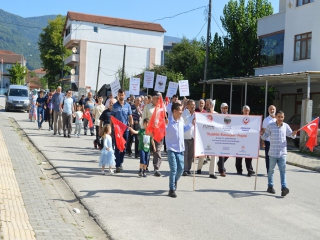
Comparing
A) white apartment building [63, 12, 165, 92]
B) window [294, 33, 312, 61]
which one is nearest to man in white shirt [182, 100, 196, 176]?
window [294, 33, 312, 61]

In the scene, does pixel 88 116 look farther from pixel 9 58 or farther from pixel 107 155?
pixel 9 58

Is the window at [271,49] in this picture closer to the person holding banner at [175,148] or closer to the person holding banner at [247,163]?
the person holding banner at [247,163]

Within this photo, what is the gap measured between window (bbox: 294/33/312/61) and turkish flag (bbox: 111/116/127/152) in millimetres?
18934

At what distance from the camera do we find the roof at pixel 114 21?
71.9m

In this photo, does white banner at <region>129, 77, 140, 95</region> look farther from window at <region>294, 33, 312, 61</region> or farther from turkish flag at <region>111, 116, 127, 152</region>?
turkish flag at <region>111, 116, 127, 152</region>

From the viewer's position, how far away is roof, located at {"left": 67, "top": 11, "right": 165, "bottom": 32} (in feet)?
Result: 236

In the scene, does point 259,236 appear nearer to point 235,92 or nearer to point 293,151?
point 293,151

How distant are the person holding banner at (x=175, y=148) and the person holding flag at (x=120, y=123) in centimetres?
237

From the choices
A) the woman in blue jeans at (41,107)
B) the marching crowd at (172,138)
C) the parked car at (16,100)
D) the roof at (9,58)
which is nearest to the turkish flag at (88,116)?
the woman in blue jeans at (41,107)

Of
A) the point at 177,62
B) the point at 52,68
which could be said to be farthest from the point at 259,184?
the point at 52,68

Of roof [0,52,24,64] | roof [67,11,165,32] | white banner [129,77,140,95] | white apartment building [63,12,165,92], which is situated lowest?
white banner [129,77,140,95]

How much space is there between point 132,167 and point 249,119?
3771 millimetres

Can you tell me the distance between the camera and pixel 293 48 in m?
30.6

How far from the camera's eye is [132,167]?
1385 centimetres
